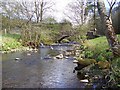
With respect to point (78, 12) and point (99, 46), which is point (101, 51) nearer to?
point (99, 46)

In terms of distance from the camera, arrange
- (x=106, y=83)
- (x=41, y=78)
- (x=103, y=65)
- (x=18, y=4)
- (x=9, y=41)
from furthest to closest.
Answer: (x=18, y=4), (x=9, y=41), (x=41, y=78), (x=103, y=65), (x=106, y=83)

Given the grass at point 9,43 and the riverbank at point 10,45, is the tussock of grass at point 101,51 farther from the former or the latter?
the grass at point 9,43

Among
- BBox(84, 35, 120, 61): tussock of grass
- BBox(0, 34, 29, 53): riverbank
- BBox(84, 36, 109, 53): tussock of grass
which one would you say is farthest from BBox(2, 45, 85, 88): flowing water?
BBox(0, 34, 29, 53): riverbank

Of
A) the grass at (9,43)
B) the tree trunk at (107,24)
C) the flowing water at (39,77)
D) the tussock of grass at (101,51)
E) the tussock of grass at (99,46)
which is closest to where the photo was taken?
the tree trunk at (107,24)

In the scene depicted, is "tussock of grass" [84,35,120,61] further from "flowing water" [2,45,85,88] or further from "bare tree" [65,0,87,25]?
"bare tree" [65,0,87,25]

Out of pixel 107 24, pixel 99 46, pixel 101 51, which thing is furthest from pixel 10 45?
pixel 107 24

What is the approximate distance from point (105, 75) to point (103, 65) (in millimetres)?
573

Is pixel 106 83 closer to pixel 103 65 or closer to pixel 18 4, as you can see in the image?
pixel 103 65

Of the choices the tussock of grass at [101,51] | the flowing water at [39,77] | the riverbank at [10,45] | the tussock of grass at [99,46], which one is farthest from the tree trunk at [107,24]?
the riverbank at [10,45]

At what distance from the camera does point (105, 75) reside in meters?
7.49

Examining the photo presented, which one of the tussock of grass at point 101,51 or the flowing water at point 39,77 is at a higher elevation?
the tussock of grass at point 101,51

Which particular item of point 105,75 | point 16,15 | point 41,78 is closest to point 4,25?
point 16,15

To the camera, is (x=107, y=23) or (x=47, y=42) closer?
(x=107, y=23)

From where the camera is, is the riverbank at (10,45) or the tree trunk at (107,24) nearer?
the tree trunk at (107,24)
